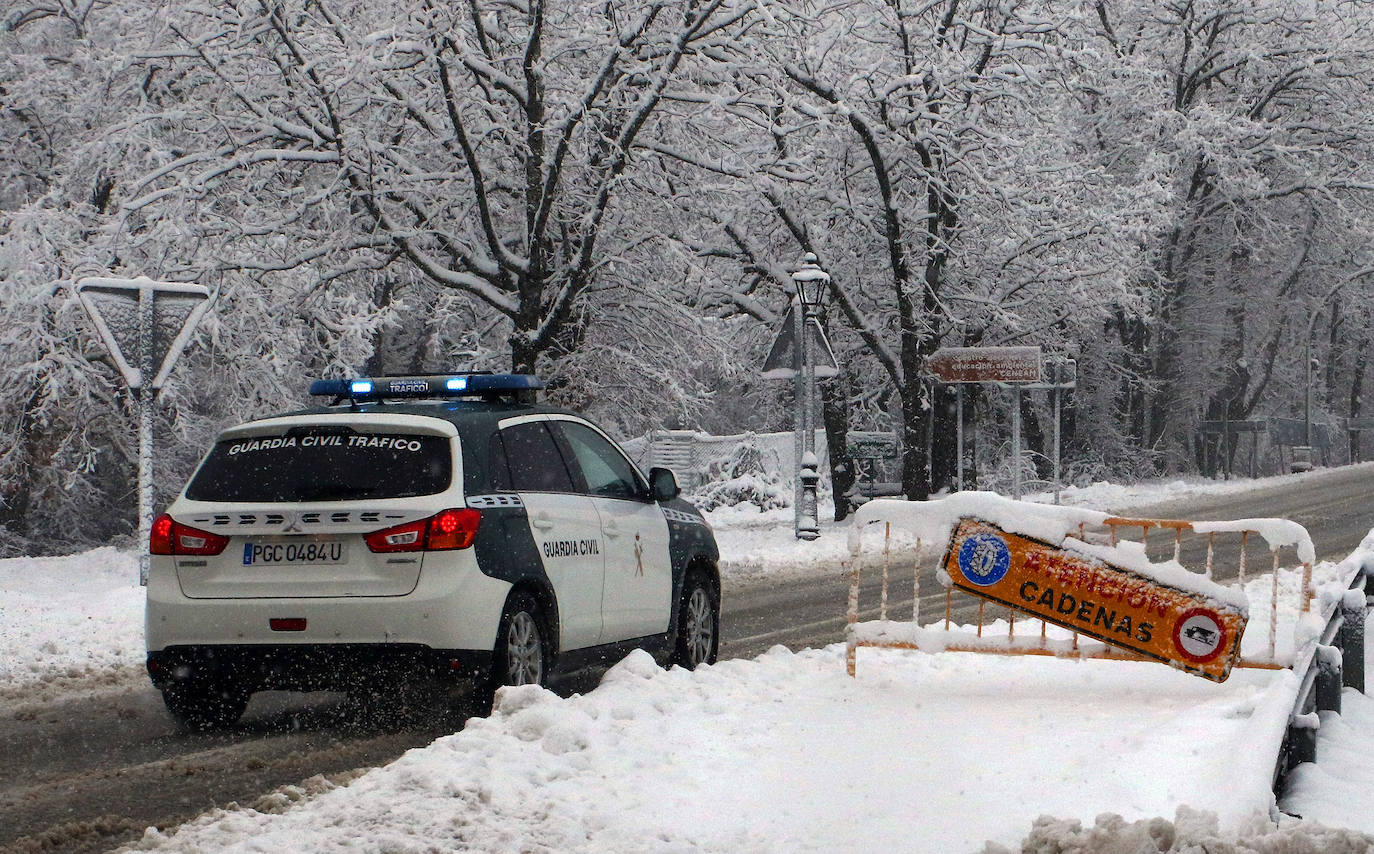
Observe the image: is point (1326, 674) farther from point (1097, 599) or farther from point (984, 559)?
point (984, 559)

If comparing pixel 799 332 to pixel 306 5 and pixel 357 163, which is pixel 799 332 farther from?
pixel 306 5

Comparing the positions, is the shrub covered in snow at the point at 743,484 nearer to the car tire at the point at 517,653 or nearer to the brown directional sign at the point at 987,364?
the brown directional sign at the point at 987,364

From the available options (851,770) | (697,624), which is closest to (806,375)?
(697,624)

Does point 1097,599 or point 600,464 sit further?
point 600,464

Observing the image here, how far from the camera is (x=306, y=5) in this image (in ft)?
57.6

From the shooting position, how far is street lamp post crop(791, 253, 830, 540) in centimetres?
2012

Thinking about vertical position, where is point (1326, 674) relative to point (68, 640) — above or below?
above

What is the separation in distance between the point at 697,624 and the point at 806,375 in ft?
37.7

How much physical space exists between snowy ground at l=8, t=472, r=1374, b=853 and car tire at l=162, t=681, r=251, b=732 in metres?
1.65

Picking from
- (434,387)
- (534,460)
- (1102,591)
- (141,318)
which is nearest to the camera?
(1102,591)

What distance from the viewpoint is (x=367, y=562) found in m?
6.86

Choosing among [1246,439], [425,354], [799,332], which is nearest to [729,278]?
[799,332]

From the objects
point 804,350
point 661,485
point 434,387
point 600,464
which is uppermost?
point 804,350

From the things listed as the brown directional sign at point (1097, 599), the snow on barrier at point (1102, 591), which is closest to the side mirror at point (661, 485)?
the snow on barrier at point (1102, 591)
